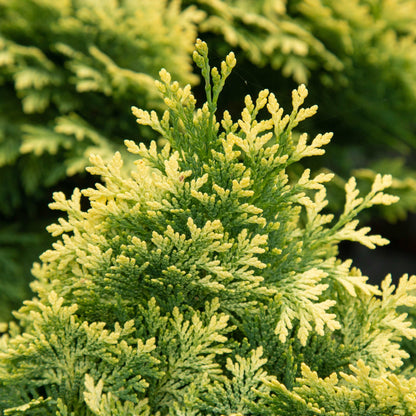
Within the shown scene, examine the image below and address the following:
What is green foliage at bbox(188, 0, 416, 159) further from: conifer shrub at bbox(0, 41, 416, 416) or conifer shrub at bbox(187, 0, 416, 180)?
conifer shrub at bbox(0, 41, 416, 416)

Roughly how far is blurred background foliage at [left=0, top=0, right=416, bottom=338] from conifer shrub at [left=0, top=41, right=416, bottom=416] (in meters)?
1.84

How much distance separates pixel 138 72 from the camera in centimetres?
407

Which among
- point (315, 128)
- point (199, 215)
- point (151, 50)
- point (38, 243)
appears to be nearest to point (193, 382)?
point (199, 215)

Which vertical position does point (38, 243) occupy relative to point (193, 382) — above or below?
above

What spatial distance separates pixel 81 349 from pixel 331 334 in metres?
1.04

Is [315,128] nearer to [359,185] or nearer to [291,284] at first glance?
[359,185]

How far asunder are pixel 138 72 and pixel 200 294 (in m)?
2.83

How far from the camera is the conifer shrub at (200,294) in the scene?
1.66 m

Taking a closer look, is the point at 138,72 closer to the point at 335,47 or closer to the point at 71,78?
the point at 71,78

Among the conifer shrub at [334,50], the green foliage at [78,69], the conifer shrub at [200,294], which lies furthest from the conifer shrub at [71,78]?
the conifer shrub at [200,294]

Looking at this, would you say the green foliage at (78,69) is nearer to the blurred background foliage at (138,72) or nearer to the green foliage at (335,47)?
the blurred background foliage at (138,72)

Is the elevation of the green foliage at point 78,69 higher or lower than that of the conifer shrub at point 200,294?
higher

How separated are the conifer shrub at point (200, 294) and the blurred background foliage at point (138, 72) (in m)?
1.84

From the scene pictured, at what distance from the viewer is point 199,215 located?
5.68 feet
